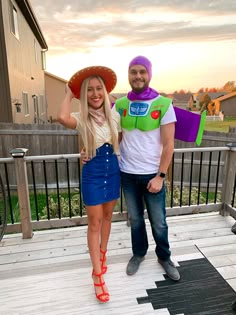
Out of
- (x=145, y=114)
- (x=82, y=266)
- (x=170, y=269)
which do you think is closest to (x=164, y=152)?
(x=145, y=114)

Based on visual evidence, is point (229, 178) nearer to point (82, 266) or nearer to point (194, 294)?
point (194, 294)

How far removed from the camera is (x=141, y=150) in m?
1.96

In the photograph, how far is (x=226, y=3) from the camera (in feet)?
18.1

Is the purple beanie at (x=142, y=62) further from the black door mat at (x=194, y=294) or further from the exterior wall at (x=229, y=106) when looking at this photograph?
the exterior wall at (x=229, y=106)

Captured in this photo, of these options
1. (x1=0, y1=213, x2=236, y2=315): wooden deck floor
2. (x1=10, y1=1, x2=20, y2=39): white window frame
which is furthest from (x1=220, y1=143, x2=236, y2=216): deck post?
(x1=10, y1=1, x2=20, y2=39): white window frame

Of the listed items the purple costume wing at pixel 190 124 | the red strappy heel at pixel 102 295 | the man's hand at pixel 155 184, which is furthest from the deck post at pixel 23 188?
the purple costume wing at pixel 190 124

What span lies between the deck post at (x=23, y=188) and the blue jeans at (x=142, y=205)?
1230 mm

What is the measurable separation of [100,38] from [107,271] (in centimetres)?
817

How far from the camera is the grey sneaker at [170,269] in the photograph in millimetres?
2240

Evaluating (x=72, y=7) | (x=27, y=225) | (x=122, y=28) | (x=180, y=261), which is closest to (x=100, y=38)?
(x=122, y=28)

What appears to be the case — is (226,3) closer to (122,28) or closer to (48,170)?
(122,28)

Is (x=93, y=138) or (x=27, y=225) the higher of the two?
(x=93, y=138)

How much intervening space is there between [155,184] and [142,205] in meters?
0.35

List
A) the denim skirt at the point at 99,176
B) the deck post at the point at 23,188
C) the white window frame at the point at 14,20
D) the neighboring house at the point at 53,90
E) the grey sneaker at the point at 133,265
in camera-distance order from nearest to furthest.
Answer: the denim skirt at the point at 99,176 → the grey sneaker at the point at 133,265 → the deck post at the point at 23,188 → the white window frame at the point at 14,20 → the neighboring house at the point at 53,90
